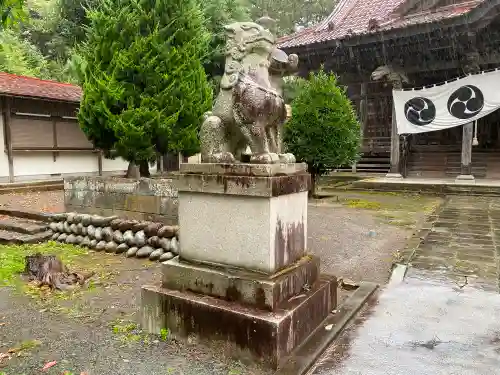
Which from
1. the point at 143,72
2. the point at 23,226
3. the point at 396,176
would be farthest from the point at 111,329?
the point at 396,176

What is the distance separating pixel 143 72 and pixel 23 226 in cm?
420

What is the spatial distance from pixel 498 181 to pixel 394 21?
21.4 ft

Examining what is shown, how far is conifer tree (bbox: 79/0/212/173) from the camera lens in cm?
902

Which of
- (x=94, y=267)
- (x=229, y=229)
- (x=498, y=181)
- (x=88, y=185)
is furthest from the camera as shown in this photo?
(x=498, y=181)

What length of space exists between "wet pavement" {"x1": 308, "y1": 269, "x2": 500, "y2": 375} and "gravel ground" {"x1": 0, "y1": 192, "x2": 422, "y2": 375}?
0.66 metres

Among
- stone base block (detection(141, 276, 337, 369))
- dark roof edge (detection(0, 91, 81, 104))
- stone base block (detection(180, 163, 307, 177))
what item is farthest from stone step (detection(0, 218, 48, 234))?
dark roof edge (detection(0, 91, 81, 104))

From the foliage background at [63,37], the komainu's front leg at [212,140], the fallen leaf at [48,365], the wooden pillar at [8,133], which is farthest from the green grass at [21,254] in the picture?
the wooden pillar at [8,133]

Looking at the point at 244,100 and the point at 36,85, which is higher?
the point at 36,85

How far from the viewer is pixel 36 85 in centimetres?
1507

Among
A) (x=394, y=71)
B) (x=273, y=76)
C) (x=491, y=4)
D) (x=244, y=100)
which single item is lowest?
(x=244, y=100)

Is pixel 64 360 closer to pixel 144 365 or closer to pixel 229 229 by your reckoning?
pixel 144 365

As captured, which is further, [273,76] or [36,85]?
[36,85]

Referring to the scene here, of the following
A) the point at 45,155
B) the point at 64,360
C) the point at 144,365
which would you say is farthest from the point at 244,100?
the point at 45,155

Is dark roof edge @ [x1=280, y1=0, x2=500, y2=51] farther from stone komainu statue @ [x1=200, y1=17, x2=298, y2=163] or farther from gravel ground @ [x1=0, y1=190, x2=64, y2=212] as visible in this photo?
stone komainu statue @ [x1=200, y1=17, x2=298, y2=163]
